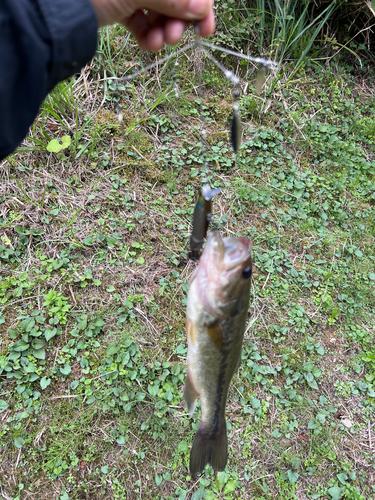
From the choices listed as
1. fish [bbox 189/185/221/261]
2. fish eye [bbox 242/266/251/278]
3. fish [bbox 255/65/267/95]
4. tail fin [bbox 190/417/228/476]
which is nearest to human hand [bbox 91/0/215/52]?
fish [bbox 255/65/267/95]

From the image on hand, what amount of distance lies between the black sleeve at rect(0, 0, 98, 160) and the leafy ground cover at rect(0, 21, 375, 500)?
2016 millimetres

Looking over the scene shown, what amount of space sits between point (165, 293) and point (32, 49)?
2.35 meters

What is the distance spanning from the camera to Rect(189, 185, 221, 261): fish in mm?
1386

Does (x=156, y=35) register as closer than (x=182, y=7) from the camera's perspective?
No

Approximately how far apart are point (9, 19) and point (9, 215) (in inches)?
92.1

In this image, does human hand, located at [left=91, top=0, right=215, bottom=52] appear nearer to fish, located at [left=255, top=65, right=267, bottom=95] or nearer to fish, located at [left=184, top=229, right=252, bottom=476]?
fish, located at [left=255, top=65, right=267, bottom=95]

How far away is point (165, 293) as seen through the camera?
10.5 ft

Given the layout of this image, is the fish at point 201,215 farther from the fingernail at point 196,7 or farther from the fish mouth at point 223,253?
the fingernail at point 196,7

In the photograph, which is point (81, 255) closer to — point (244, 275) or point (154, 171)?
point (154, 171)

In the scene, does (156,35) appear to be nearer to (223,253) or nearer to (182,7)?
(182,7)

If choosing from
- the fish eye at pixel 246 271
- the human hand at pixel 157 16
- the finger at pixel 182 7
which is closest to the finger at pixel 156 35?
the human hand at pixel 157 16

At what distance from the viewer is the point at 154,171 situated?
364 centimetres

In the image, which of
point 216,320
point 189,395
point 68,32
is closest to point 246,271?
point 216,320

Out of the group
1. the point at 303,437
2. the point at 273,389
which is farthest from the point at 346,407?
the point at 273,389
